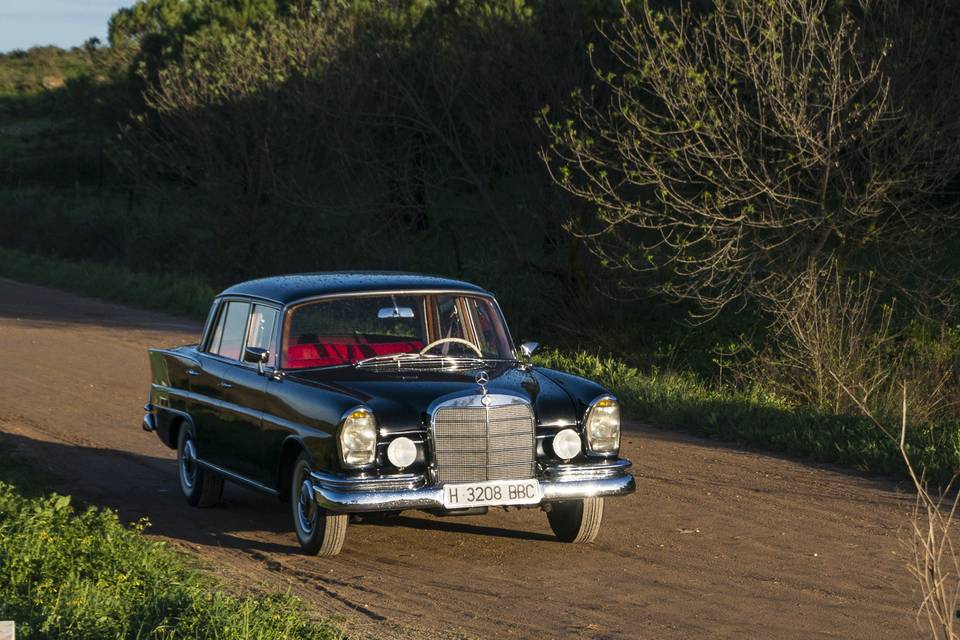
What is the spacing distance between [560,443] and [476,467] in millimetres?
539

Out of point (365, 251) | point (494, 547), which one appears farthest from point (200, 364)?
point (365, 251)

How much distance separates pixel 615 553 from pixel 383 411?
1.70 m

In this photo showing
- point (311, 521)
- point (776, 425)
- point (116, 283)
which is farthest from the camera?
point (116, 283)

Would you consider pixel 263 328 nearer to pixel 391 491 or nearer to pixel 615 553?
pixel 391 491

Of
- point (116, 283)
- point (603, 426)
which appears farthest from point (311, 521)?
point (116, 283)

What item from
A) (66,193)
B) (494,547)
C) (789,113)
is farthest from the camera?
(66,193)

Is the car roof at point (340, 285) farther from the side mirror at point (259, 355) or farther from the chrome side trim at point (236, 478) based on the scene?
the chrome side trim at point (236, 478)

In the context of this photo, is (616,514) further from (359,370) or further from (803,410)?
(803,410)

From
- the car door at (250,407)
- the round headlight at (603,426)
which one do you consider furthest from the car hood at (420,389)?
the car door at (250,407)

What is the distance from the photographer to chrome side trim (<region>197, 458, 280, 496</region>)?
8.75m

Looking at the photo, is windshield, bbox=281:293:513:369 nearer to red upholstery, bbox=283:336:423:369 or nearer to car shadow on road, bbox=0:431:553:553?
red upholstery, bbox=283:336:423:369

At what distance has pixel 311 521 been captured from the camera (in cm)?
827

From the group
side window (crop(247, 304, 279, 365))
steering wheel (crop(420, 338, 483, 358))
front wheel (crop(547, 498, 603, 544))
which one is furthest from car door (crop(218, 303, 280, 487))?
front wheel (crop(547, 498, 603, 544))

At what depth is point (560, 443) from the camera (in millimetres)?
8125
